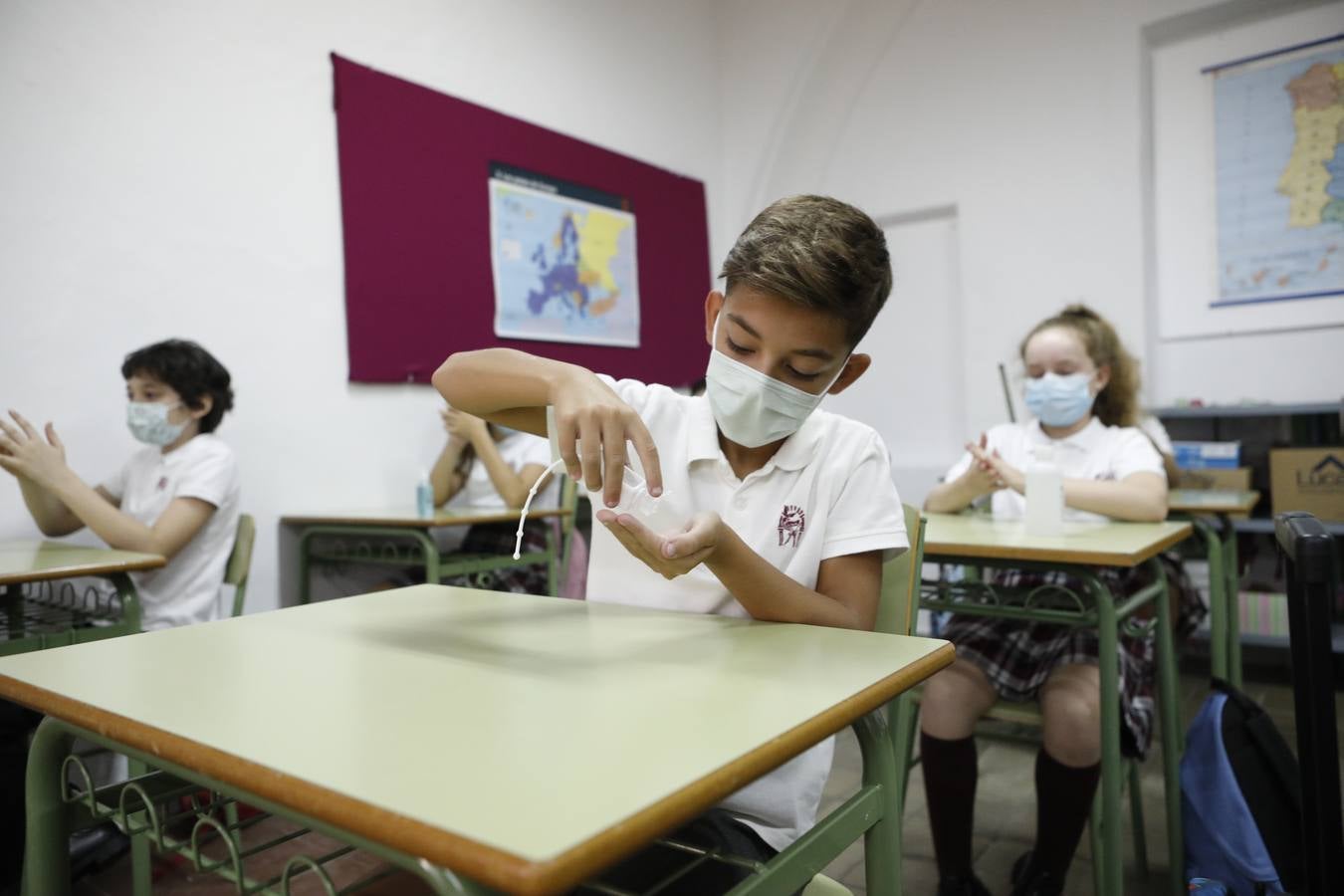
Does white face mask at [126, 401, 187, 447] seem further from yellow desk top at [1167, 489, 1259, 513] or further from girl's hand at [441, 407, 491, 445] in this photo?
yellow desk top at [1167, 489, 1259, 513]

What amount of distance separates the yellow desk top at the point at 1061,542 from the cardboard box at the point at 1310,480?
1.60 meters

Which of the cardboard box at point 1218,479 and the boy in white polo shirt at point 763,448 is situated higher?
the boy in white polo shirt at point 763,448


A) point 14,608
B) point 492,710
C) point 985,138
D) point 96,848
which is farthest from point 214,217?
point 985,138

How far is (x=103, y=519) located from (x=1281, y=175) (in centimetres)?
416

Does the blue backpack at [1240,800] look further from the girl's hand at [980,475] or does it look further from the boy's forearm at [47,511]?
the boy's forearm at [47,511]

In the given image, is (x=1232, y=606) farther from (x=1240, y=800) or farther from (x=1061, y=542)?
(x=1240, y=800)

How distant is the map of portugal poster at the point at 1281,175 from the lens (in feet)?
11.2

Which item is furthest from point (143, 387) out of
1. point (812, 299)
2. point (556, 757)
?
point (556, 757)

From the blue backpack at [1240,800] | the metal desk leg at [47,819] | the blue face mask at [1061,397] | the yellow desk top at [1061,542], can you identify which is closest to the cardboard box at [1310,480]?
the blue face mask at [1061,397]

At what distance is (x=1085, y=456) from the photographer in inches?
89.3

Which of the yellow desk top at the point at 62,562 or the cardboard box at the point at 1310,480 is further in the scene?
the cardboard box at the point at 1310,480

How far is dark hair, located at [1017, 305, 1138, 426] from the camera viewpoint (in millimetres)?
2289

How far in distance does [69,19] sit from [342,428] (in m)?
1.38

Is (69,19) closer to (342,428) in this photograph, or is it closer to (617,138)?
(342,428)
